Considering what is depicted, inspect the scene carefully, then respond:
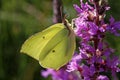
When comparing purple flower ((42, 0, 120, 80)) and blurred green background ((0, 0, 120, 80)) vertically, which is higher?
purple flower ((42, 0, 120, 80))

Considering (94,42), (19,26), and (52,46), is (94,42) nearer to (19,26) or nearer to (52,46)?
(52,46)

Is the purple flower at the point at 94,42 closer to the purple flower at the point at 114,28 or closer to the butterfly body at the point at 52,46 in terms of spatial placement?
the purple flower at the point at 114,28

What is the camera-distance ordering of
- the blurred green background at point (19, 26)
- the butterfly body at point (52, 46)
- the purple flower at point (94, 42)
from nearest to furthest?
the purple flower at point (94, 42), the butterfly body at point (52, 46), the blurred green background at point (19, 26)

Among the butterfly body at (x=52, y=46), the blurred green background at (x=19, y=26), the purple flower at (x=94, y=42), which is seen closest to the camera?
the purple flower at (x=94, y=42)

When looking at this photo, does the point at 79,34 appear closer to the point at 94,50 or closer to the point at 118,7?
the point at 94,50

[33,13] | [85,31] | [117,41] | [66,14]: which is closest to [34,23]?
[33,13]

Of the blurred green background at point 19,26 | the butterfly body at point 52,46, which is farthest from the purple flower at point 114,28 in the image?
the blurred green background at point 19,26

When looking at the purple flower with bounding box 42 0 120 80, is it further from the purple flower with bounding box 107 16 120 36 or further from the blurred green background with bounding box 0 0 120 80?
the blurred green background with bounding box 0 0 120 80

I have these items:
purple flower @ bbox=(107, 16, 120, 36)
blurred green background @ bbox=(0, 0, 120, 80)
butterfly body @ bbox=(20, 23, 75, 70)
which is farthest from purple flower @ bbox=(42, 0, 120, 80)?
blurred green background @ bbox=(0, 0, 120, 80)
